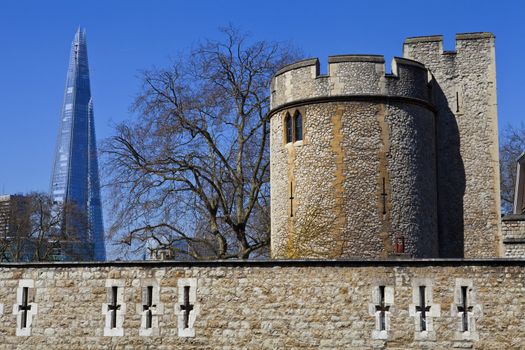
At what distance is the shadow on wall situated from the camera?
2533 cm

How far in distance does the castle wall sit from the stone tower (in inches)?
1.1

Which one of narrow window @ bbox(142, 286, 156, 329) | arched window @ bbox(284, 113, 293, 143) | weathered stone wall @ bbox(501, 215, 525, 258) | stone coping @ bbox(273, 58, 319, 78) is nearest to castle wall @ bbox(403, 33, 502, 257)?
weathered stone wall @ bbox(501, 215, 525, 258)

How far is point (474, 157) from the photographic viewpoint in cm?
2566

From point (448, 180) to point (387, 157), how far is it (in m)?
2.89

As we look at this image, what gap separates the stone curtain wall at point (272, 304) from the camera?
17453 mm

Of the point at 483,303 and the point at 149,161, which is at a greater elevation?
the point at 149,161

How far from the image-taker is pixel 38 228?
52.9 m

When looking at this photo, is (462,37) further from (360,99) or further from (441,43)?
(360,99)

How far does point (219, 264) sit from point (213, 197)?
43.5 ft

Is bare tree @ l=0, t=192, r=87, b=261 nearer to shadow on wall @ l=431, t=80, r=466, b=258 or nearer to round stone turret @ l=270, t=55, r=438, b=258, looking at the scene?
round stone turret @ l=270, t=55, r=438, b=258

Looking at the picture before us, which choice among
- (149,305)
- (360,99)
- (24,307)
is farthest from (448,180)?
(24,307)

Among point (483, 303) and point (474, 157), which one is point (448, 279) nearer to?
point (483, 303)

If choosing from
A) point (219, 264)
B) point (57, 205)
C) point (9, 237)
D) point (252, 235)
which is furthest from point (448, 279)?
point (57, 205)

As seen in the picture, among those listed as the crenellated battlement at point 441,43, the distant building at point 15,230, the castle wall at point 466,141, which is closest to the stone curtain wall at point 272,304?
the castle wall at point 466,141
